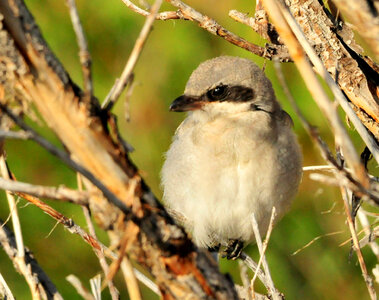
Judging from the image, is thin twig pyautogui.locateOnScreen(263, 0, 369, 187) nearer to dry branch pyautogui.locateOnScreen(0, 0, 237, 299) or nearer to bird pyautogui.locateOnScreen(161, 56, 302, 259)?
dry branch pyautogui.locateOnScreen(0, 0, 237, 299)

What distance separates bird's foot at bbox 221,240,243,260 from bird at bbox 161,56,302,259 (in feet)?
0.93

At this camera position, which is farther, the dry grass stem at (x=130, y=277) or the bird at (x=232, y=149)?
the bird at (x=232, y=149)

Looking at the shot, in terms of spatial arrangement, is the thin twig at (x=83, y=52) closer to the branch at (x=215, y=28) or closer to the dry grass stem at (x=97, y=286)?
the dry grass stem at (x=97, y=286)

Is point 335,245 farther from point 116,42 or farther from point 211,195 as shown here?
point 116,42

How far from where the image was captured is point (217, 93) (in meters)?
2.54

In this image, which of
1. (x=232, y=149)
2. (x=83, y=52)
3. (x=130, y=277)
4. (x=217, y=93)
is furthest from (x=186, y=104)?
(x=83, y=52)

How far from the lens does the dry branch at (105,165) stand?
4.00 ft

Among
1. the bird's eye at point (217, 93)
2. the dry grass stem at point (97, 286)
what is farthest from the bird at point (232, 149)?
the dry grass stem at point (97, 286)

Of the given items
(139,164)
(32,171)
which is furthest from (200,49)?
(32,171)

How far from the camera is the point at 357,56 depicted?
2236 mm

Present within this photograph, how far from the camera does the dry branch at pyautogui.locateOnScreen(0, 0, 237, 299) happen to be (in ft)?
4.00

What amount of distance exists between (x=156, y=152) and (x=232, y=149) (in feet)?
3.55

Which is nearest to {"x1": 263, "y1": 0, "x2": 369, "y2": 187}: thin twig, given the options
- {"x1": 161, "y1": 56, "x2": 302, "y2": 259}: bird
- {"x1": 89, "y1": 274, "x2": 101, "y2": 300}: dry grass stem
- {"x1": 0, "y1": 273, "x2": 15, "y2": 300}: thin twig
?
{"x1": 89, "y1": 274, "x2": 101, "y2": 300}: dry grass stem

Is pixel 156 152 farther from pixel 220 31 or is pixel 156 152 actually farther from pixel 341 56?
pixel 341 56
